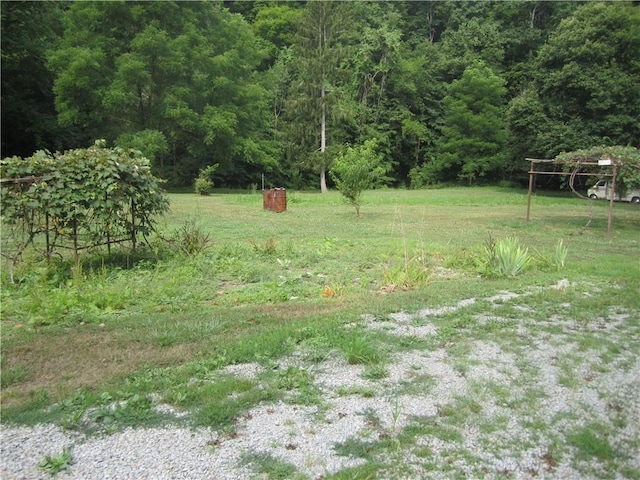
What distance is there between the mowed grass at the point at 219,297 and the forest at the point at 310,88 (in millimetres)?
17267

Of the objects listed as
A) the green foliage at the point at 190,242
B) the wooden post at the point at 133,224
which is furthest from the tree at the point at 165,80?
the wooden post at the point at 133,224

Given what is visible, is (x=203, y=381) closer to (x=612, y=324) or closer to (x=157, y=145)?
(x=612, y=324)

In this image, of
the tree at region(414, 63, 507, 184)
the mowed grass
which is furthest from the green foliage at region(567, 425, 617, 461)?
the tree at region(414, 63, 507, 184)

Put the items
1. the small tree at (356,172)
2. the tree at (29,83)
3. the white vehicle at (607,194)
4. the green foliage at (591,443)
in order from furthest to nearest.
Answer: the tree at (29,83) → the white vehicle at (607,194) → the small tree at (356,172) → the green foliage at (591,443)

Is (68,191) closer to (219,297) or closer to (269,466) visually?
(219,297)

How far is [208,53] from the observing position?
27672mm

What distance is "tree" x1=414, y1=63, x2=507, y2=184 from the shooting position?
114 ft

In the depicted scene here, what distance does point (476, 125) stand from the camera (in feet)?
115

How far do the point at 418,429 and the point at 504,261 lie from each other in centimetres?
462

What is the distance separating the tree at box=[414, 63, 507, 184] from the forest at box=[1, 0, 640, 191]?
0.10 metres

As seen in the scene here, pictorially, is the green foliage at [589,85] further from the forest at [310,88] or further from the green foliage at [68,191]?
the green foliage at [68,191]

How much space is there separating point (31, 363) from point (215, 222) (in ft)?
30.3

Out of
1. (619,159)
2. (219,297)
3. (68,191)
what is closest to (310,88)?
(619,159)

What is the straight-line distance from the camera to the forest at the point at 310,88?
2488 centimetres
